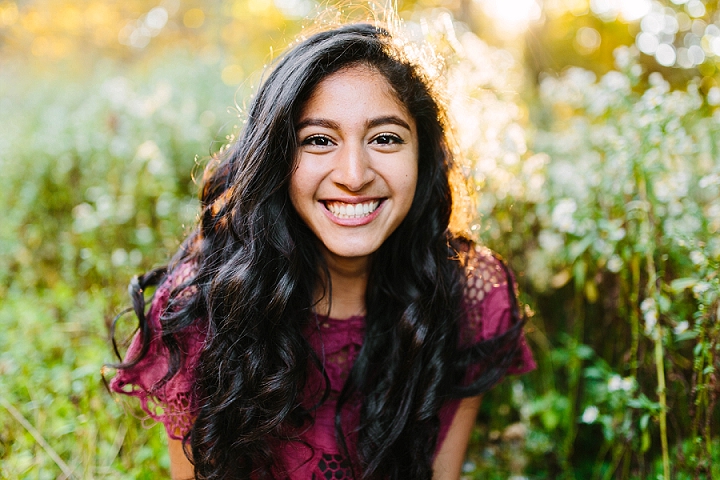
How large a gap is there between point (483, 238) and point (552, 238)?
28 centimetres

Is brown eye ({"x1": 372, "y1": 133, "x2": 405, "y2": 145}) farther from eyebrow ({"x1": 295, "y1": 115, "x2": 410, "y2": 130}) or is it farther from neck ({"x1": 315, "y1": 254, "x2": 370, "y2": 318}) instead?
neck ({"x1": 315, "y1": 254, "x2": 370, "y2": 318})

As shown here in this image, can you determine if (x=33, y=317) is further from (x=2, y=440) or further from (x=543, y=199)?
(x=543, y=199)

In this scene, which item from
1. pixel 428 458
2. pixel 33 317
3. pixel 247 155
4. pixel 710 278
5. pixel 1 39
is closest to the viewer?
pixel 710 278

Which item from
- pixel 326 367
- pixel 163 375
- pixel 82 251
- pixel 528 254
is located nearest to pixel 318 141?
pixel 326 367

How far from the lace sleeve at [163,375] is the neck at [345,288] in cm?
39

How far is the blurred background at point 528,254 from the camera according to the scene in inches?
67.2

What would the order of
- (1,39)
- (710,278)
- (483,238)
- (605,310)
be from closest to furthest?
(710,278) < (605,310) < (483,238) < (1,39)

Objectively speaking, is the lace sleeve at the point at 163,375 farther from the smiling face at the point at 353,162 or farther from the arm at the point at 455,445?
the arm at the point at 455,445

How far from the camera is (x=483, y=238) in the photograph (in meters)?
2.29

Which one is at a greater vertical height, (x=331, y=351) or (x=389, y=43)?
(x=389, y=43)

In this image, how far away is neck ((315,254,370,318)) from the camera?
1.75 meters

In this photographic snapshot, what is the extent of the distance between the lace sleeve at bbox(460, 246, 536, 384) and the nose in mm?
571

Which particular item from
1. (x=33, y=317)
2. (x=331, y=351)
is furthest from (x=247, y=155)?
(x=33, y=317)

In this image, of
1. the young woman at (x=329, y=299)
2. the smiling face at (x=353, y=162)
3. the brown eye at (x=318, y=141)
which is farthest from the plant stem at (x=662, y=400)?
the brown eye at (x=318, y=141)
